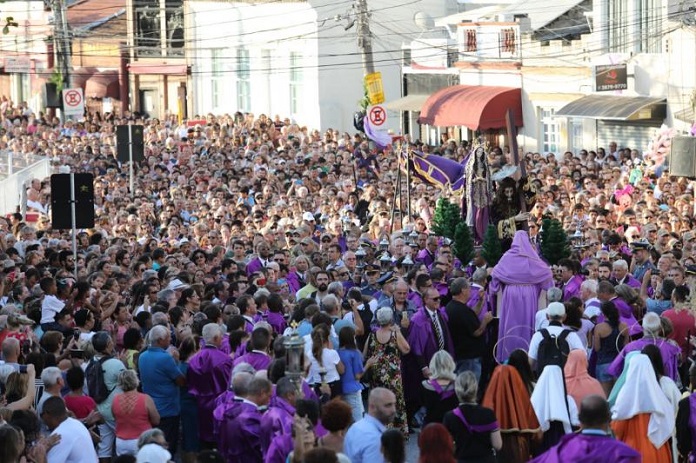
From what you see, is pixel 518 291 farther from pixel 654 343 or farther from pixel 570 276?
pixel 654 343

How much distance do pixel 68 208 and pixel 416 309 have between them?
6546 mm

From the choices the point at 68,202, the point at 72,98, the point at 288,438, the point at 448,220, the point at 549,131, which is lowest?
the point at 288,438

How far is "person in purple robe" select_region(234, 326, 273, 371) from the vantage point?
12.7 metres

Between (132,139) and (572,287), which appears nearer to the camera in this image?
(572,287)

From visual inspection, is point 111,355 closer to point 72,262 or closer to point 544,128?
point 72,262

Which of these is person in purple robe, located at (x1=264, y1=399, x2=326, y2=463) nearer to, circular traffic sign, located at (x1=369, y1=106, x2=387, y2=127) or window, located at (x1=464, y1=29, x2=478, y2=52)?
circular traffic sign, located at (x1=369, y1=106, x2=387, y2=127)

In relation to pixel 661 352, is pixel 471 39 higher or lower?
higher

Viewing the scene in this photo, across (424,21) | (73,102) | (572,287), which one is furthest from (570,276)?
(424,21)

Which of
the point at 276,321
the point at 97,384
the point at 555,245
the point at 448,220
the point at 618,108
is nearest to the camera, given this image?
the point at 97,384

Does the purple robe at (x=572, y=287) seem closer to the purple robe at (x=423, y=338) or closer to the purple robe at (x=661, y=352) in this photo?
the purple robe at (x=423, y=338)

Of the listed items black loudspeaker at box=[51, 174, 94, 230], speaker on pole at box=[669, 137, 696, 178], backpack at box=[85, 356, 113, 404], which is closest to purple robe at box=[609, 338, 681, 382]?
backpack at box=[85, 356, 113, 404]

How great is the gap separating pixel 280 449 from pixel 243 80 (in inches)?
1847

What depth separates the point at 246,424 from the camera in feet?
36.5

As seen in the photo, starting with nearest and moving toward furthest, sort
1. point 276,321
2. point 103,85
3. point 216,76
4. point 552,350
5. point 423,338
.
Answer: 1. point 552,350
2. point 423,338
3. point 276,321
4. point 216,76
5. point 103,85
